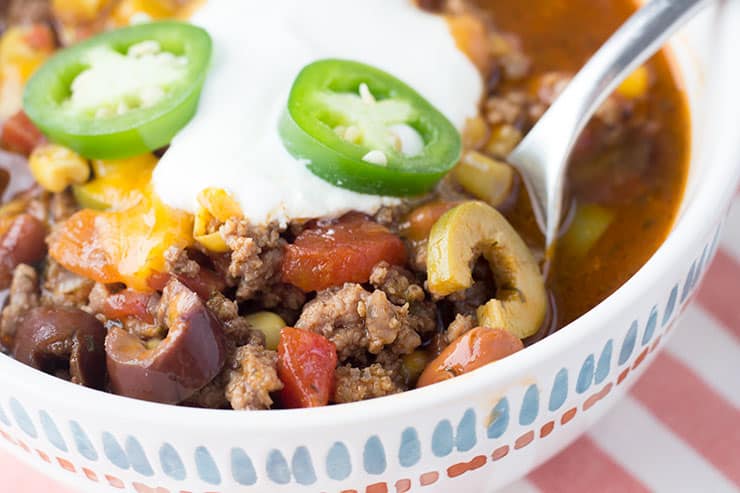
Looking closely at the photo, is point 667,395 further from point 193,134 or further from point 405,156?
point 193,134

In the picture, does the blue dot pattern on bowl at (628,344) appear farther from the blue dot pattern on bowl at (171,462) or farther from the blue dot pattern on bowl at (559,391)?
the blue dot pattern on bowl at (171,462)

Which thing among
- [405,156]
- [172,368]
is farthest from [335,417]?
[405,156]

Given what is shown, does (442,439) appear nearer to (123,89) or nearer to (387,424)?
(387,424)

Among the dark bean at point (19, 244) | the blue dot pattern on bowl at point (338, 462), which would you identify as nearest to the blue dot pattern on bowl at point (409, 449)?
the blue dot pattern on bowl at point (338, 462)

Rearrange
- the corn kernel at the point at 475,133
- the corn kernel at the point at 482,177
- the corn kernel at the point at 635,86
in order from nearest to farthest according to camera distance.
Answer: the corn kernel at the point at 482,177 → the corn kernel at the point at 475,133 → the corn kernel at the point at 635,86

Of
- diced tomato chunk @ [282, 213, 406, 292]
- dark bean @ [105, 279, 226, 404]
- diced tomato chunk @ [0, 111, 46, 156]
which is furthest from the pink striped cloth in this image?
diced tomato chunk @ [0, 111, 46, 156]

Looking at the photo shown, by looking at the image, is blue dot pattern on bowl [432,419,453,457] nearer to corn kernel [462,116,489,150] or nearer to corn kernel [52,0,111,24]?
corn kernel [462,116,489,150]
